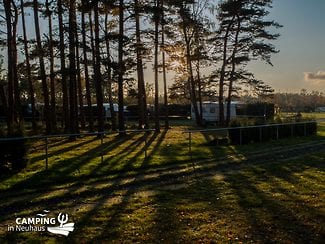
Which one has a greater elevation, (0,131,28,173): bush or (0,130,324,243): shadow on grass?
(0,131,28,173): bush

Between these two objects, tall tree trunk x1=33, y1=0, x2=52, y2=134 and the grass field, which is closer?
the grass field

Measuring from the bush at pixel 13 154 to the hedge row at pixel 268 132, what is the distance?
10732 mm

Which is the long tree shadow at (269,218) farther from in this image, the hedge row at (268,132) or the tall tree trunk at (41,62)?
the tall tree trunk at (41,62)

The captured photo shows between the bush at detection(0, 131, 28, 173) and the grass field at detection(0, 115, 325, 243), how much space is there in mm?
310

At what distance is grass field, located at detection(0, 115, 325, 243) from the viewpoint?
6.28m

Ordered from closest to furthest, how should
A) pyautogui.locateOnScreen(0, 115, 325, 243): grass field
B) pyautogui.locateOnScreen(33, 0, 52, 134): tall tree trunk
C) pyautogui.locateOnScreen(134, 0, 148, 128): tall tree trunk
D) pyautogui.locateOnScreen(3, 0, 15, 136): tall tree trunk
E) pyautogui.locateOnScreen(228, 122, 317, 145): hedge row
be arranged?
pyautogui.locateOnScreen(0, 115, 325, 243): grass field
pyautogui.locateOnScreen(228, 122, 317, 145): hedge row
pyautogui.locateOnScreen(3, 0, 15, 136): tall tree trunk
pyautogui.locateOnScreen(134, 0, 148, 128): tall tree trunk
pyautogui.locateOnScreen(33, 0, 52, 134): tall tree trunk

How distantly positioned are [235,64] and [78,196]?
83.5 feet

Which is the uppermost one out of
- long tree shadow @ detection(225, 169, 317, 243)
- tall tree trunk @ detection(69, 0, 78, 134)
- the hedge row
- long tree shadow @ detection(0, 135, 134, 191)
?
tall tree trunk @ detection(69, 0, 78, 134)

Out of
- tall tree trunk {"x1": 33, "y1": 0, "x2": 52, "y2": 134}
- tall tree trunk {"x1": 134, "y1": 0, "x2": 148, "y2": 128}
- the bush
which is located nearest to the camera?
the bush

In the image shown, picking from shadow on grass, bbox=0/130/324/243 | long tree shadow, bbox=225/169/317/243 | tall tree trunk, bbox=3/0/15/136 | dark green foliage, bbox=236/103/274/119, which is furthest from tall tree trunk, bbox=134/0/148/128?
dark green foliage, bbox=236/103/274/119

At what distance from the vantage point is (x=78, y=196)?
9039 millimetres

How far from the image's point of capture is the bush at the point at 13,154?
11523 mm

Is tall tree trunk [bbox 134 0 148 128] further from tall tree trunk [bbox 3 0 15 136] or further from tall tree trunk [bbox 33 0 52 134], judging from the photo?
tall tree trunk [bbox 3 0 15 136]

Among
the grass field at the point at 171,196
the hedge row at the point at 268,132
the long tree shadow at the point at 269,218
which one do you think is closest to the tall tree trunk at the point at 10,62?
the grass field at the point at 171,196
